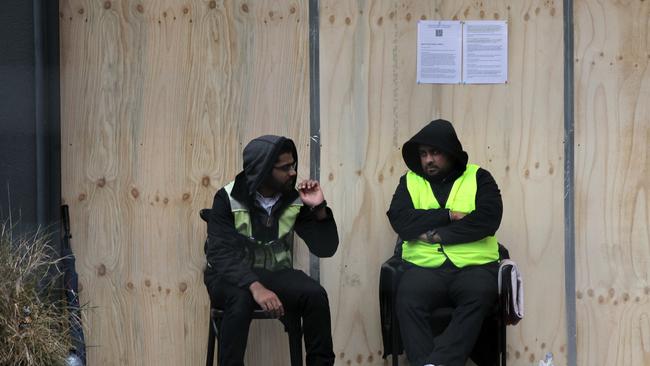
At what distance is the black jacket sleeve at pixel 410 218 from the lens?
15.6 feet

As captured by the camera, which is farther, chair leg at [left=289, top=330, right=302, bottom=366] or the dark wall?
the dark wall

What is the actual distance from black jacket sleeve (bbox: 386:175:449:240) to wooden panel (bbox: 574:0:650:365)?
101 cm

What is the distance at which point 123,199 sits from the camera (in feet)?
17.3

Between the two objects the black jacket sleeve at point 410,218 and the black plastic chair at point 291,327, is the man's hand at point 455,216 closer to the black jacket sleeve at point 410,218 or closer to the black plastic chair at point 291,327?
the black jacket sleeve at point 410,218

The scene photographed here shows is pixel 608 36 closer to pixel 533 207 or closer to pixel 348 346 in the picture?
pixel 533 207

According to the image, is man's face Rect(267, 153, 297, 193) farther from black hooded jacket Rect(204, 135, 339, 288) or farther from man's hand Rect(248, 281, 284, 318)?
man's hand Rect(248, 281, 284, 318)

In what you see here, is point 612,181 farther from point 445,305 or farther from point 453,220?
point 445,305

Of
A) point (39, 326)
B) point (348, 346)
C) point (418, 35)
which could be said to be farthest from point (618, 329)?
point (39, 326)

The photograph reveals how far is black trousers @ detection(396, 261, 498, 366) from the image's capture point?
14.5ft

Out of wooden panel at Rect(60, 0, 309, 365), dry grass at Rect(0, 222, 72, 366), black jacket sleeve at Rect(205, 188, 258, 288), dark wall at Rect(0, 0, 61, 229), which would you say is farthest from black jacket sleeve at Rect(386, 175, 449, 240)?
dark wall at Rect(0, 0, 61, 229)

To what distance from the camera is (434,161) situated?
4.87m

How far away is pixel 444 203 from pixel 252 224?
955 mm

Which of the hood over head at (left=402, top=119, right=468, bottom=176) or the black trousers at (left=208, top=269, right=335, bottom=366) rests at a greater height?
the hood over head at (left=402, top=119, right=468, bottom=176)

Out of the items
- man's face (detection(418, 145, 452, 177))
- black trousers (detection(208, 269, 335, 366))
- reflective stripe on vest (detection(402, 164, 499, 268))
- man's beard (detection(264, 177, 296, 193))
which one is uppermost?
man's face (detection(418, 145, 452, 177))
